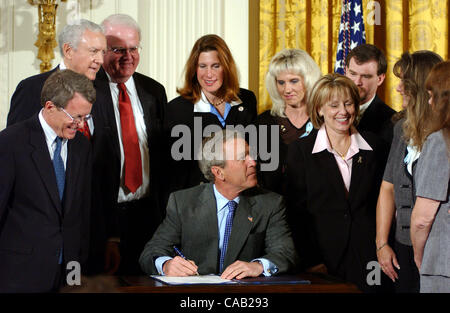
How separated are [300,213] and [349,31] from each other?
2.00 meters

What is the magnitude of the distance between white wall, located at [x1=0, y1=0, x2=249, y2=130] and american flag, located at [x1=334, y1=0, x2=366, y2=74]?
0.76 m

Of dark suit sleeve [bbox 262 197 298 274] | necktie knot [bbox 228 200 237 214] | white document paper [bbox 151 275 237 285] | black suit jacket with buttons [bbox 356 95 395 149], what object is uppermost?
black suit jacket with buttons [bbox 356 95 395 149]

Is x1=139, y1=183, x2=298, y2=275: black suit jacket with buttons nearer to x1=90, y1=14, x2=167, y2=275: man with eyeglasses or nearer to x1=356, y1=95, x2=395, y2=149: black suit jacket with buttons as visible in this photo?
x1=90, y1=14, x2=167, y2=275: man with eyeglasses

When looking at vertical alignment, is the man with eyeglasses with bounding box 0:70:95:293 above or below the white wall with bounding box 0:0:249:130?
below

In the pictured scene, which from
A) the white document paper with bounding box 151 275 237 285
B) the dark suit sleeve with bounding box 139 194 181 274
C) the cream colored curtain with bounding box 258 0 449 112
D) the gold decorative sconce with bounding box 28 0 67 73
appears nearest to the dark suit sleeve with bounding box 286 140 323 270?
the dark suit sleeve with bounding box 139 194 181 274

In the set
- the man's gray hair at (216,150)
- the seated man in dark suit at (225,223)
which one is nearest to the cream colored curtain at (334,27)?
the man's gray hair at (216,150)

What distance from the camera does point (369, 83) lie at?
410 cm

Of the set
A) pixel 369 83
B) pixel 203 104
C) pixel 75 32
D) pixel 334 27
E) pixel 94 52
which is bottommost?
pixel 203 104

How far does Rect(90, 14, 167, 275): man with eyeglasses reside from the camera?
11.9 feet

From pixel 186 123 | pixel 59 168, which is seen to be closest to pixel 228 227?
pixel 59 168

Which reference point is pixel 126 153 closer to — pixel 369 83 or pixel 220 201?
pixel 220 201

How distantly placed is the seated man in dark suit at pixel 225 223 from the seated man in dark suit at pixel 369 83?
108 cm

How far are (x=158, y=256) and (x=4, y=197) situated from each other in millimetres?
747

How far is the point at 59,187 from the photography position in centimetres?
297
